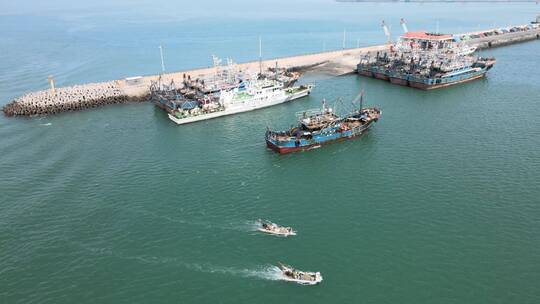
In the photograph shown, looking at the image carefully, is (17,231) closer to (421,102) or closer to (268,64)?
(421,102)

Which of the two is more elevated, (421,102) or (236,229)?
(421,102)

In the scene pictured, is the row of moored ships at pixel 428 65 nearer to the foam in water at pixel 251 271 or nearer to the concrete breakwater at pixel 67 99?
the concrete breakwater at pixel 67 99

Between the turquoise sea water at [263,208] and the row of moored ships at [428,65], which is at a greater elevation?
the row of moored ships at [428,65]

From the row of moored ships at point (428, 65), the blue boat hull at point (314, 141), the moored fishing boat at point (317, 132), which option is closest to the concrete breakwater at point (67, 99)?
the moored fishing boat at point (317, 132)

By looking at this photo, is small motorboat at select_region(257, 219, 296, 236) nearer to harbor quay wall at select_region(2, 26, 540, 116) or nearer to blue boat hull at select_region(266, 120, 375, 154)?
blue boat hull at select_region(266, 120, 375, 154)

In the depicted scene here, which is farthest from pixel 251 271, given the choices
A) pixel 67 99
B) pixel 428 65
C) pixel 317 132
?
pixel 428 65

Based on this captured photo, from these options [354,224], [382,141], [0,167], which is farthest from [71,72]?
[354,224]

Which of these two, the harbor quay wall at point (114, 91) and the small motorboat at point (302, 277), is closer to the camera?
the small motorboat at point (302, 277)

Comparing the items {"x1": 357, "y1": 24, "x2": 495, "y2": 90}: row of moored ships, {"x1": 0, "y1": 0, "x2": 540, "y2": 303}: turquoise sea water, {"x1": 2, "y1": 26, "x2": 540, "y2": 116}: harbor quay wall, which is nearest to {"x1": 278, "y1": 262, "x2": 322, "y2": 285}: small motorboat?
{"x1": 0, "y1": 0, "x2": 540, "y2": 303}: turquoise sea water
